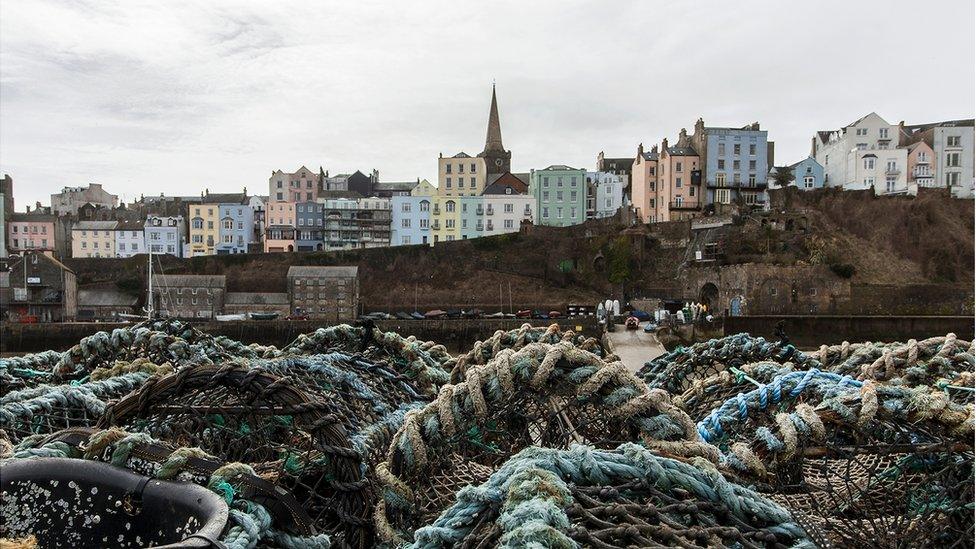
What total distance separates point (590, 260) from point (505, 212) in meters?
9.25

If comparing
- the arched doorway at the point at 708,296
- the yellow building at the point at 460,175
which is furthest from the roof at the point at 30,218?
the arched doorway at the point at 708,296

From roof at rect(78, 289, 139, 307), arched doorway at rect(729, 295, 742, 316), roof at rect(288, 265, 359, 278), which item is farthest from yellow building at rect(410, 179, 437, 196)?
arched doorway at rect(729, 295, 742, 316)

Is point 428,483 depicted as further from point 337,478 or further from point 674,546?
point 674,546

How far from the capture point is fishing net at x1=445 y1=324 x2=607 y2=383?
400 centimetres

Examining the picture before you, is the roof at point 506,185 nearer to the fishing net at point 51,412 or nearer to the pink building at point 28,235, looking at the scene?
the pink building at point 28,235

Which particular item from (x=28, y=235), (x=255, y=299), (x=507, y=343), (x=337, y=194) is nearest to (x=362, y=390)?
(x=507, y=343)

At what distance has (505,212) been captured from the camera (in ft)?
172

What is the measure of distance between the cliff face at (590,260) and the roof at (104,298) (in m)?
1.04

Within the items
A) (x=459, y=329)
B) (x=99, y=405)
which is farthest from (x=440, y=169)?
(x=99, y=405)

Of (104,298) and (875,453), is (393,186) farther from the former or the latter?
(875,453)

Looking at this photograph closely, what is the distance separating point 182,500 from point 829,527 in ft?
6.38

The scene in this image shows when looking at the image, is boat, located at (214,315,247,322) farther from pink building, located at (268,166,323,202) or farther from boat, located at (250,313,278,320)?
pink building, located at (268,166,323,202)

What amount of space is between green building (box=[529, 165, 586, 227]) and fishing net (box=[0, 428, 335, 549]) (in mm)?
51909

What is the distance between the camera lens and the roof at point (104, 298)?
3875cm
